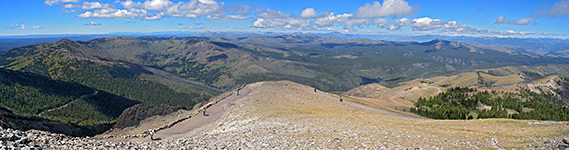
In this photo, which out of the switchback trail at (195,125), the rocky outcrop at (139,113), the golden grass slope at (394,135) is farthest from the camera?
the rocky outcrop at (139,113)

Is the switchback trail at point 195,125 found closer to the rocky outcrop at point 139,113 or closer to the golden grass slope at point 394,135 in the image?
the golden grass slope at point 394,135

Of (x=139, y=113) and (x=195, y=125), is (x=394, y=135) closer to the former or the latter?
(x=195, y=125)

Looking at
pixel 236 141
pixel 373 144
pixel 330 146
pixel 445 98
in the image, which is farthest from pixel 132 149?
pixel 445 98

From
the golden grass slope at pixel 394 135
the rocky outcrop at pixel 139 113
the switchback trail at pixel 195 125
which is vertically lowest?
the rocky outcrop at pixel 139 113

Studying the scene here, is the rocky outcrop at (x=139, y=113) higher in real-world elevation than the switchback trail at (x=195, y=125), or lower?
lower

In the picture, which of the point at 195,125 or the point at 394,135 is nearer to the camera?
the point at 394,135

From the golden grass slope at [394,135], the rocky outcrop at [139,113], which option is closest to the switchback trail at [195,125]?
the golden grass slope at [394,135]

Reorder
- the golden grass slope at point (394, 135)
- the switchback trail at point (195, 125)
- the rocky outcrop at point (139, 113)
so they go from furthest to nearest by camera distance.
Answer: the rocky outcrop at point (139, 113) < the switchback trail at point (195, 125) < the golden grass slope at point (394, 135)

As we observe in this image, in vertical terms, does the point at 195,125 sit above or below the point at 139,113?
above

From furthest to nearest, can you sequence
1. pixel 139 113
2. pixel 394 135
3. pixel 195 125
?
1. pixel 139 113
2. pixel 195 125
3. pixel 394 135

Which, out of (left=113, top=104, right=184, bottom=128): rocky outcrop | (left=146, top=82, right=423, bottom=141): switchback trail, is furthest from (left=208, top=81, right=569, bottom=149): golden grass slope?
(left=113, top=104, right=184, bottom=128): rocky outcrop

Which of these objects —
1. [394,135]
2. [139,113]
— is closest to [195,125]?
[394,135]

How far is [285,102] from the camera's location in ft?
230

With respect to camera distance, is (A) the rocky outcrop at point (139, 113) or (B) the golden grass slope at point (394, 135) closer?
(B) the golden grass slope at point (394, 135)
